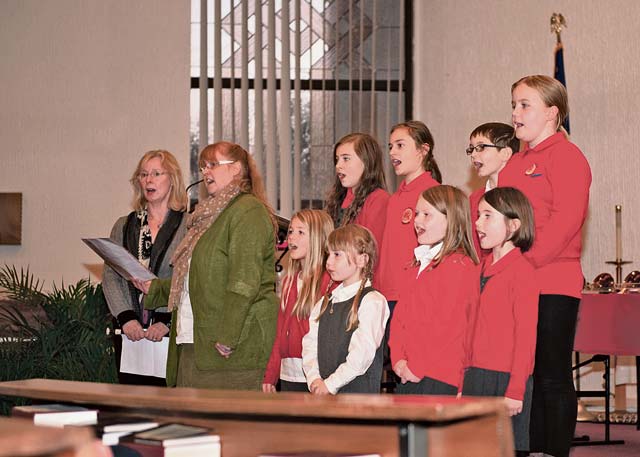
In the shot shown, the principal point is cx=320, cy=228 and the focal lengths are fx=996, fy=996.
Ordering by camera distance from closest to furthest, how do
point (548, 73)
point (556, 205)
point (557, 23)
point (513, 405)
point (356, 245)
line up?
point (513, 405)
point (556, 205)
point (356, 245)
point (557, 23)
point (548, 73)

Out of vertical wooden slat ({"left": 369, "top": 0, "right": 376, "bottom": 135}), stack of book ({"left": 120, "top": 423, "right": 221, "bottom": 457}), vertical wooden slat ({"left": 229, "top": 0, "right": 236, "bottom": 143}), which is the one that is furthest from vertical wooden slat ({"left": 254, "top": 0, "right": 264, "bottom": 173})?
stack of book ({"left": 120, "top": 423, "right": 221, "bottom": 457})

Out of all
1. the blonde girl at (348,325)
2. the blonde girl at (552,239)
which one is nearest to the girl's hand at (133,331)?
the blonde girl at (348,325)

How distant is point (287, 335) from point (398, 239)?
0.57 metres

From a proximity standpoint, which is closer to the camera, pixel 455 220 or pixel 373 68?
pixel 455 220

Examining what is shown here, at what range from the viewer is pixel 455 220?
3428 millimetres

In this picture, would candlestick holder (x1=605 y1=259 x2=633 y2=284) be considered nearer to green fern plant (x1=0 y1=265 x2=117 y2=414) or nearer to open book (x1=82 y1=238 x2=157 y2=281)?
green fern plant (x1=0 y1=265 x2=117 y2=414)

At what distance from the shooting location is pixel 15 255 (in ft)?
26.6

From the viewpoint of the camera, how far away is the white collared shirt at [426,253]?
3484 millimetres

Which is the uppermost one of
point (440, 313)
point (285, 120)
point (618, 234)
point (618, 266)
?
point (285, 120)

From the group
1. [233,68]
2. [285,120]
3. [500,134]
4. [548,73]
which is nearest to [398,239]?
[500,134]

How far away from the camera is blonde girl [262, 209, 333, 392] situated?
3.80 meters

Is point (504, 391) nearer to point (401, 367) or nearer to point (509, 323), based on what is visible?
point (509, 323)

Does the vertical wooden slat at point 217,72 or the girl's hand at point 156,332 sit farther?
the vertical wooden slat at point 217,72

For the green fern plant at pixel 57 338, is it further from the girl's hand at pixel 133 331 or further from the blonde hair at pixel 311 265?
the blonde hair at pixel 311 265
